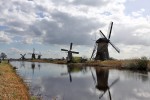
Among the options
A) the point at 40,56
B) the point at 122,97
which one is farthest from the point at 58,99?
the point at 40,56

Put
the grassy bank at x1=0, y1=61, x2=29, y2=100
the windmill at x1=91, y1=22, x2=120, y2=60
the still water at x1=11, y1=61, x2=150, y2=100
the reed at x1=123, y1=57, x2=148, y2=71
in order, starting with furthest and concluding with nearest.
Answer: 1. the windmill at x1=91, y1=22, x2=120, y2=60
2. the reed at x1=123, y1=57, x2=148, y2=71
3. the still water at x1=11, y1=61, x2=150, y2=100
4. the grassy bank at x1=0, y1=61, x2=29, y2=100

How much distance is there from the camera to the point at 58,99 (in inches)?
842

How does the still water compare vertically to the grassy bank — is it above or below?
below

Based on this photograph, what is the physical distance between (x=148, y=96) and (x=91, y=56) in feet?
215

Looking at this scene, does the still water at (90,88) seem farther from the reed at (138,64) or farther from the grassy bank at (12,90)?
the reed at (138,64)

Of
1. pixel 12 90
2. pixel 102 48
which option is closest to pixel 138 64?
pixel 102 48

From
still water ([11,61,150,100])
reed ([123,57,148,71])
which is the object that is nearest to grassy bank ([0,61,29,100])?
still water ([11,61,150,100])

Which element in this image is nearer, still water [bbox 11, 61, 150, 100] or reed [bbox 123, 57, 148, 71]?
still water [bbox 11, 61, 150, 100]

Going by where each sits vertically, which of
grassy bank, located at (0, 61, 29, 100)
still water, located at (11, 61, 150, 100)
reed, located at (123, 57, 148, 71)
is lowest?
still water, located at (11, 61, 150, 100)

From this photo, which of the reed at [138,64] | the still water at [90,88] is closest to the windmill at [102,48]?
the reed at [138,64]

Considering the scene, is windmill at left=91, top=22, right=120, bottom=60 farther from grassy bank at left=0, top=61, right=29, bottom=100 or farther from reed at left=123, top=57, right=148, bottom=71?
grassy bank at left=0, top=61, right=29, bottom=100

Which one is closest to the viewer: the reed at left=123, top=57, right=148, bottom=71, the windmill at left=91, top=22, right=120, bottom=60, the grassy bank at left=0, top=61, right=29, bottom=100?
the grassy bank at left=0, top=61, right=29, bottom=100

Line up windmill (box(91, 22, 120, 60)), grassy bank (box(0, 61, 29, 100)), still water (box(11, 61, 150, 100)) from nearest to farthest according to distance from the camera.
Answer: grassy bank (box(0, 61, 29, 100)) → still water (box(11, 61, 150, 100)) → windmill (box(91, 22, 120, 60))

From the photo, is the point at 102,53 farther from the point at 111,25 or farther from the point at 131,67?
the point at 131,67
